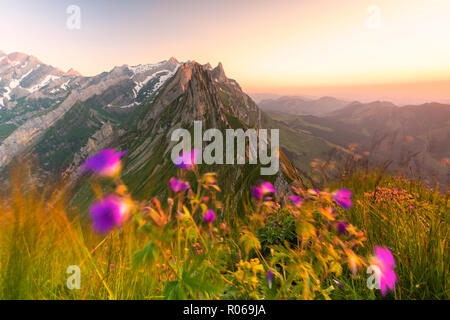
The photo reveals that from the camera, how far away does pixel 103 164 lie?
5.77 ft

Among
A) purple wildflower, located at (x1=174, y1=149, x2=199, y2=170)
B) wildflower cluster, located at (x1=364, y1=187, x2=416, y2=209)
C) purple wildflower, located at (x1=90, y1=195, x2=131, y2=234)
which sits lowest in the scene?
wildflower cluster, located at (x1=364, y1=187, x2=416, y2=209)

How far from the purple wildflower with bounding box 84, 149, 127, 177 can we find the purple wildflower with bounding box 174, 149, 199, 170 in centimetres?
51

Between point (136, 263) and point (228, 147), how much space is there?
65702 mm

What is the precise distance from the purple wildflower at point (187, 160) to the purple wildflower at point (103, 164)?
1.69ft

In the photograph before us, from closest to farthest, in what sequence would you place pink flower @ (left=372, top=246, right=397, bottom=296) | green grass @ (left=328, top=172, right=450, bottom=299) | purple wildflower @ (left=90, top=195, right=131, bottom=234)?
purple wildflower @ (left=90, top=195, right=131, bottom=234)
pink flower @ (left=372, top=246, right=397, bottom=296)
green grass @ (left=328, top=172, right=450, bottom=299)

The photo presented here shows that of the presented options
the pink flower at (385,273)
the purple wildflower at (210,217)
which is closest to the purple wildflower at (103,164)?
the purple wildflower at (210,217)

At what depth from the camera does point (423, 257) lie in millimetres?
2354

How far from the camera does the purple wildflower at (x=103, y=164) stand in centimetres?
168

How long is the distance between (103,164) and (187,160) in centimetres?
74

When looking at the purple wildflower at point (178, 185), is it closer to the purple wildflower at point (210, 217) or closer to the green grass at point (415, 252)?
the purple wildflower at point (210, 217)

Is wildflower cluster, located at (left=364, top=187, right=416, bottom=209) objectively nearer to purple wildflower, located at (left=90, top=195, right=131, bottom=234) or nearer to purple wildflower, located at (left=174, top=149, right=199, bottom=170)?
purple wildflower, located at (left=174, top=149, right=199, bottom=170)

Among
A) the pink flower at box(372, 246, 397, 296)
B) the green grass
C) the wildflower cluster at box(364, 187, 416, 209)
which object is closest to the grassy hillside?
the green grass

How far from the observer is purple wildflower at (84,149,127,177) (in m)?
1.68
